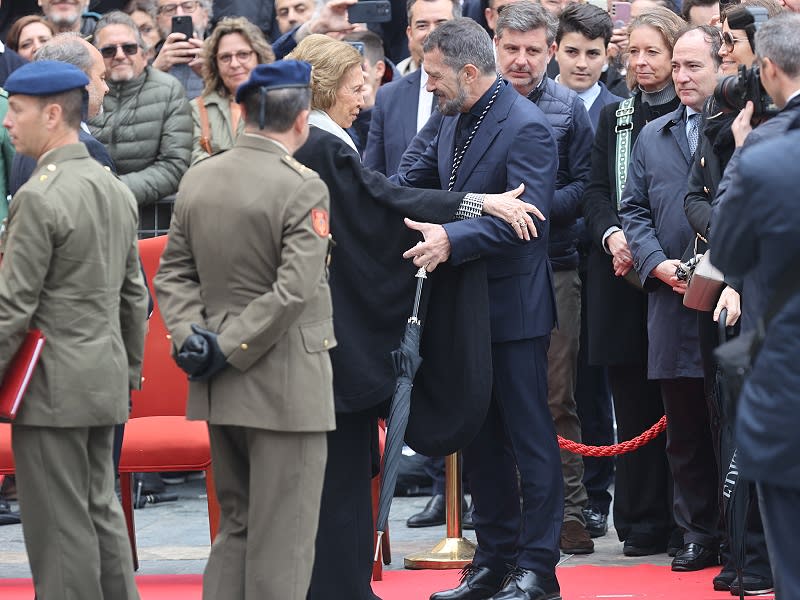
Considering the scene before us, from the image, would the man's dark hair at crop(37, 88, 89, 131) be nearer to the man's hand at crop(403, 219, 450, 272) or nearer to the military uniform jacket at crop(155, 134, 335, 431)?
the military uniform jacket at crop(155, 134, 335, 431)

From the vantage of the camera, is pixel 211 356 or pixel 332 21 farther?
pixel 332 21

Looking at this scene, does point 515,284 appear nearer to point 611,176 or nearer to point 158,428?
point 611,176

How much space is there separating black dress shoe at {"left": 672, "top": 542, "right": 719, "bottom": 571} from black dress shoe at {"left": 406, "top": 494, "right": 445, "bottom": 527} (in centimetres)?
145

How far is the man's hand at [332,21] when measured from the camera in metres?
8.02

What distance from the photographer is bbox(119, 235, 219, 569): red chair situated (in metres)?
5.85

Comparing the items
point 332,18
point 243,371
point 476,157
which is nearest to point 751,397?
point 243,371

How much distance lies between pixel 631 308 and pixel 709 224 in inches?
34.2

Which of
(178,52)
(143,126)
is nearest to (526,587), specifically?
(143,126)

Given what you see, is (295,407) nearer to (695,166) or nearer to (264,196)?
(264,196)

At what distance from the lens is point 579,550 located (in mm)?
6355

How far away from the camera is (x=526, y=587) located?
5355 mm

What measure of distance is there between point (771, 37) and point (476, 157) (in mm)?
1386

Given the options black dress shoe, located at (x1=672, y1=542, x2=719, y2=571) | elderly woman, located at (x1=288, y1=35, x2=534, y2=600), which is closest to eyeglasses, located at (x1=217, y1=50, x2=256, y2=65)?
elderly woman, located at (x1=288, y1=35, x2=534, y2=600)

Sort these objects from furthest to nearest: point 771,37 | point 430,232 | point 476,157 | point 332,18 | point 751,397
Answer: point 332,18 → point 476,157 → point 430,232 → point 771,37 → point 751,397
